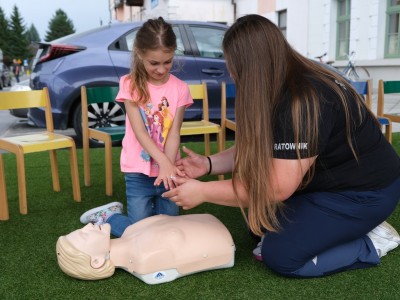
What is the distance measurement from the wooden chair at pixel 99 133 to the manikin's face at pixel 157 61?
109 centimetres

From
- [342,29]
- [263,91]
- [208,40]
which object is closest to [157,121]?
[263,91]

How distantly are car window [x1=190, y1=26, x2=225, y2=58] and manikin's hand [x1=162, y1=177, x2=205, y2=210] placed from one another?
12.1ft

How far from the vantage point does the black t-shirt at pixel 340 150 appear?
1.84 m

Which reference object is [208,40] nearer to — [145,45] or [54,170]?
[54,170]

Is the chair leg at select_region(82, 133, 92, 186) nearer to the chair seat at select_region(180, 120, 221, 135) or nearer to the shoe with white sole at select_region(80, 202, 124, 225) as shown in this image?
the chair seat at select_region(180, 120, 221, 135)

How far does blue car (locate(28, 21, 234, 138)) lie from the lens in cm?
515

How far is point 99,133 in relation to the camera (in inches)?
140

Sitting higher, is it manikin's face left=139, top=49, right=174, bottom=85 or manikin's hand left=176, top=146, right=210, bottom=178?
manikin's face left=139, top=49, right=174, bottom=85

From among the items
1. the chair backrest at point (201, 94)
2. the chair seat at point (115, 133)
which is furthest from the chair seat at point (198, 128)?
the chair seat at point (115, 133)

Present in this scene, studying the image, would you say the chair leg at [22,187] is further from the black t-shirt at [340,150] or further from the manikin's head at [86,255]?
the black t-shirt at [340,150]

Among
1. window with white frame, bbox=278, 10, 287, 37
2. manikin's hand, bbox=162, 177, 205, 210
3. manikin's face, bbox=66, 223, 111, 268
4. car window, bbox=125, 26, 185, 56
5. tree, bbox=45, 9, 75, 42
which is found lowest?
manikin's face, bbox=66, 223, 111, 268

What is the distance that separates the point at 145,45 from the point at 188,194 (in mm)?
830

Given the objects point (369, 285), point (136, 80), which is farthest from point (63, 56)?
point (369, 285)

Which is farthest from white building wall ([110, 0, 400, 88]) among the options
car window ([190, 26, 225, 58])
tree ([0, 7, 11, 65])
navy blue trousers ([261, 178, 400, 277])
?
tree ([0, 7, 11, 65])
